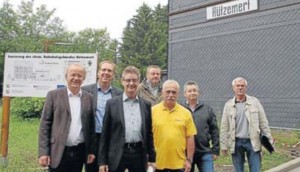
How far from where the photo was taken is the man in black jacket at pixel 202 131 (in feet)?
19.1

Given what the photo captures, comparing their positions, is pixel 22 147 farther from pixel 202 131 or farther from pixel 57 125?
pixel 57 125

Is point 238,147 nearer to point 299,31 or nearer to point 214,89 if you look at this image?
point 299,31

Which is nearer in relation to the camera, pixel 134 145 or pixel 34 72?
pixel 134 145

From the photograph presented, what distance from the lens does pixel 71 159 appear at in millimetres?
4902

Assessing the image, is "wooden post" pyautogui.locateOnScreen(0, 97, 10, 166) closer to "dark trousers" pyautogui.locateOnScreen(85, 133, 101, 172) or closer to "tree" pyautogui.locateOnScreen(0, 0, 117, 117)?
"dark trousers" pyautogui.locateOnScreen(85, 133, 101, 172)

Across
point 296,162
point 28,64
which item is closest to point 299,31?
point 296,162

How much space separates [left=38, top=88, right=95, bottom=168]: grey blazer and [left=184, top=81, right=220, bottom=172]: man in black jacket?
152 cm

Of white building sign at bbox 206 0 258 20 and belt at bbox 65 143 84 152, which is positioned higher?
white building sign at bbox 206 0 258 20

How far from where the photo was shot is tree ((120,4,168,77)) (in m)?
64.2

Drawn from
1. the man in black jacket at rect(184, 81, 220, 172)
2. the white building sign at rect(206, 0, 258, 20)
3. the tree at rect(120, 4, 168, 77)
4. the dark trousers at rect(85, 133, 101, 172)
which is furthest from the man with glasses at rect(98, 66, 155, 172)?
the tree at rect(120, 4, 168, 77)

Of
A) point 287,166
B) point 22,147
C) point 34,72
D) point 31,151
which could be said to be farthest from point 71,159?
point 22,147

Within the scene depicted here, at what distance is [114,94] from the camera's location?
18.0 feet

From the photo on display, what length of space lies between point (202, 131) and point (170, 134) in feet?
2.95

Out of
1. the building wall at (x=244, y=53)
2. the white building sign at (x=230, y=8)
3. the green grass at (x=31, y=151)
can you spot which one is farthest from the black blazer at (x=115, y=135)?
the white building sign at (x=230, y=8)
